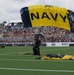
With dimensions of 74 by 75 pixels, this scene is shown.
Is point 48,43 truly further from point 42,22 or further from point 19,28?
point 42,22

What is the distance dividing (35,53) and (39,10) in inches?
126

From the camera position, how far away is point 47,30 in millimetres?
53844

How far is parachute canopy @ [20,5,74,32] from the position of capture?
74.9 ft

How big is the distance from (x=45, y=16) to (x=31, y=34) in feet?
105

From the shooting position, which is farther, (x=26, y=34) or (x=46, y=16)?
(x=26, y=34)

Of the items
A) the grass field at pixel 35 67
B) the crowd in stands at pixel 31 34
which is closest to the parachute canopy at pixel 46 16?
the grass field at pixel 35 67

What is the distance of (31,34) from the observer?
55.2 m

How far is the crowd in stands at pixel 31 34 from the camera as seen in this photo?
51.9 m

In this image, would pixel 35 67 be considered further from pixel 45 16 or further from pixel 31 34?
pixel 31 34

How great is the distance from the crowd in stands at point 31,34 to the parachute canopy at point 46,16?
27.1 meters

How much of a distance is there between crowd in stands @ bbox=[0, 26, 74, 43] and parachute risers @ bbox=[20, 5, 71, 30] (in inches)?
1065

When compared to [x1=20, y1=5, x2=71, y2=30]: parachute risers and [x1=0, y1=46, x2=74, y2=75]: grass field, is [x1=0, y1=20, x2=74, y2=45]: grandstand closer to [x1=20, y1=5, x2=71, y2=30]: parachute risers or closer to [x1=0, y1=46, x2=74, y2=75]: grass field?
[x1=20, y1=5, x2=71, y2=30]: parachute risers

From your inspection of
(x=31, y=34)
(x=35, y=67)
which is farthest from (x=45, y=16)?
(x=31, y=34)

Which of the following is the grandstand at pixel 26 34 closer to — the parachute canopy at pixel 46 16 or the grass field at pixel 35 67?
the parachute canopy at pixel 46 16
